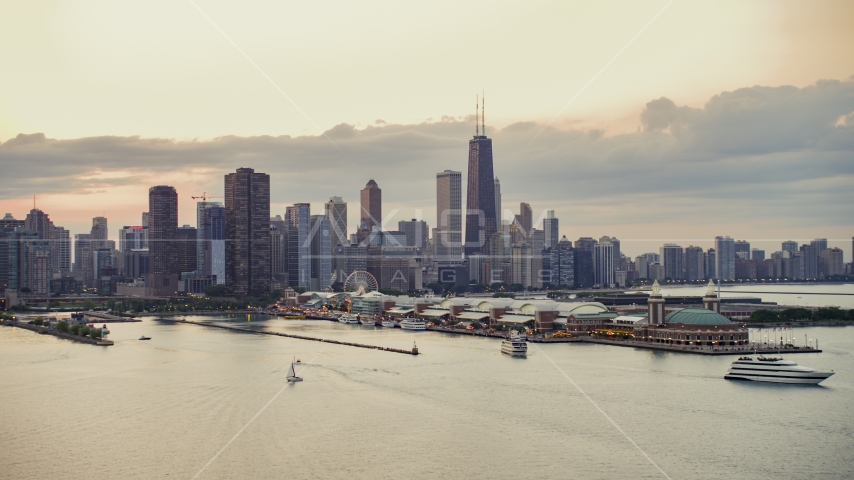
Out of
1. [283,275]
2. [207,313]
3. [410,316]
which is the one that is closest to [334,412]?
[410,316]

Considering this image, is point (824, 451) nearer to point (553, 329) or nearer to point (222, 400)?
point (222, 400)

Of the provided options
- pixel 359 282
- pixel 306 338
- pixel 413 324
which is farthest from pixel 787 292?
pixel 306 338

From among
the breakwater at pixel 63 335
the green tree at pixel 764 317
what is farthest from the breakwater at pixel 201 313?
the green tree at pixel 764 317

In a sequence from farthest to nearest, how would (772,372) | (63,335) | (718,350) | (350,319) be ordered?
(350,319) → (63,335) → (718,350) → (772,372)

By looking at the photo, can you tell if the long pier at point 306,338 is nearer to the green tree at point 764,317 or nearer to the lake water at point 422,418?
the lake water at point 422,418

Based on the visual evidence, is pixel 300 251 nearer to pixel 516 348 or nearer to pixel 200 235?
pixel 200 235
